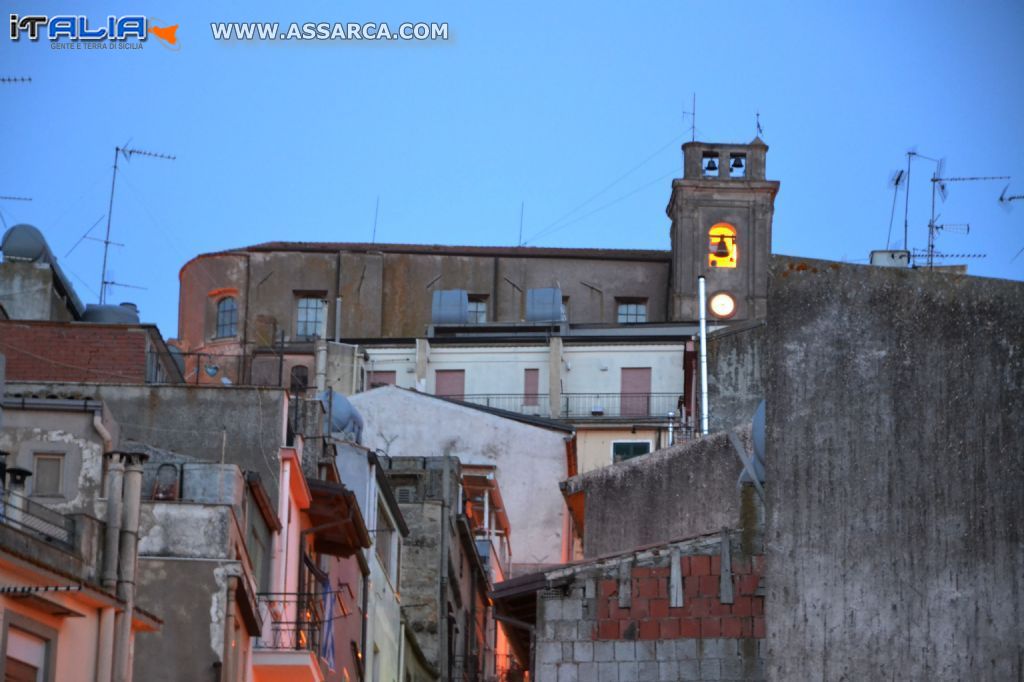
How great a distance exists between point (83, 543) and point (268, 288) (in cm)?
7246

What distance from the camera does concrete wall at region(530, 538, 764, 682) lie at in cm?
2356

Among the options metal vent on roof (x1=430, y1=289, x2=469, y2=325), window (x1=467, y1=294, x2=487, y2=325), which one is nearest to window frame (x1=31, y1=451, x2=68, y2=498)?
metal vent on roof (x1=430, y1=289, x2=469, y2=325)

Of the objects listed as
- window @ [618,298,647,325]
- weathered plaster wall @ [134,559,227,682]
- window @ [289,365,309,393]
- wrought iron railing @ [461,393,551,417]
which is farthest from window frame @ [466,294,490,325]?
weathered plaster wall @ [134,559,227,682]

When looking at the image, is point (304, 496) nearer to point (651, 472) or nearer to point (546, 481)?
point (651, 472)

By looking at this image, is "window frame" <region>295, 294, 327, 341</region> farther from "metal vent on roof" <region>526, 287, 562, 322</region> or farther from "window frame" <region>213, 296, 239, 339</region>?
"metal vent on roof" <region>526, 287, 562, 322</region>

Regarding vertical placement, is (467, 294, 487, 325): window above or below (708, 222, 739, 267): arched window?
below

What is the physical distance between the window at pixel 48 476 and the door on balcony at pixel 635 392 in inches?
2178

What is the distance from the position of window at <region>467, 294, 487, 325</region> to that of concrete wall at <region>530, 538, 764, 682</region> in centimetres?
6586

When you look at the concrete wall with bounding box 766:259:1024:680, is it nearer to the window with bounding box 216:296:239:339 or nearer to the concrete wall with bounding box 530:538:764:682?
the concrete wall with bounding box 530:538:764:682

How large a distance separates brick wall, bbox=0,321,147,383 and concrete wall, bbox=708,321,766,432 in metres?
7.64

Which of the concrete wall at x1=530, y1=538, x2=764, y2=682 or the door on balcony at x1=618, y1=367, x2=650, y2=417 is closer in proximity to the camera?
the concrete wall at x1=530, y1=538, x2=764, y2=682

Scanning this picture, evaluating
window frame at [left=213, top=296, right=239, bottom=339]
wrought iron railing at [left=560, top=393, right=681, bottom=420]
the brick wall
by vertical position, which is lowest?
the brick wall

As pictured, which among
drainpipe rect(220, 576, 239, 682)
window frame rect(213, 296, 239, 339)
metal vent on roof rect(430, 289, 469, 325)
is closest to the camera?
drainpipe rect(220, 576, 239, 682)

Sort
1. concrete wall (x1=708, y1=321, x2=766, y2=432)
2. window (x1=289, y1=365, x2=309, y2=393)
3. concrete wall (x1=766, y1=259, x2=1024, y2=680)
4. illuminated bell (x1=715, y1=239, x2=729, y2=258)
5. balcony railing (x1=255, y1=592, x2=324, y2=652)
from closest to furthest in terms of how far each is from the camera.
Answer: concrete wall (x1=766, y1=259, x2=1024, y2=680) < balcony railing (x1=255, y1=592, x2=324, y2=652) < concrete wall (x1=708, y1=321, x2=766, y2=432) < window (x1=289, y1=365, x2=309, y2=393) < illuminated bell (x1=715, y1=239, x2=729, y2=258)
